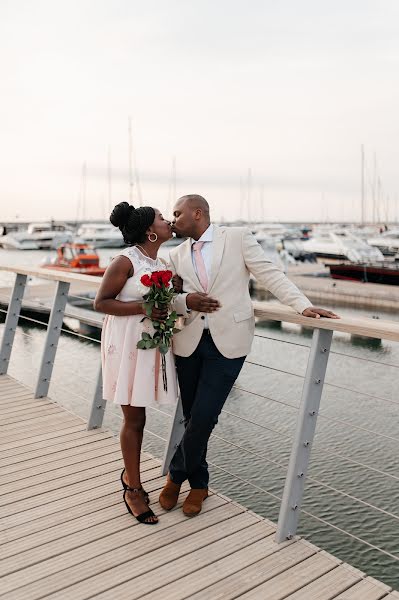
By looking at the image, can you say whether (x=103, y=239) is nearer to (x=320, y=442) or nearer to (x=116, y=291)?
(x=320, y=442)

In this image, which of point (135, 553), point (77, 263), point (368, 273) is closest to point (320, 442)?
point (135, 553)

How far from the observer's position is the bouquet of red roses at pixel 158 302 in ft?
7.23

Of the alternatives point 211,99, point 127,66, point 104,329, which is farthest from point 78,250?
point 104,329

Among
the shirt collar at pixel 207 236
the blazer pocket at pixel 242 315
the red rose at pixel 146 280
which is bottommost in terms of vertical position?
the blazer pocket at pixel 242 315

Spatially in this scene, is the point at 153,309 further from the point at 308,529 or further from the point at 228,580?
the point at 308,529

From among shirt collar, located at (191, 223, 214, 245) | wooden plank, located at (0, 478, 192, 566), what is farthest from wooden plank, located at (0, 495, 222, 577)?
shirt collar, located at (191, 223, 214, 245)

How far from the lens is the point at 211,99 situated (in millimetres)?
22969

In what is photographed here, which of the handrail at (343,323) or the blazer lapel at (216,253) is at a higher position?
the blazer lapel at (216,253)

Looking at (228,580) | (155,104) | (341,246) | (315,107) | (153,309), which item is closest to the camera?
(228,580)

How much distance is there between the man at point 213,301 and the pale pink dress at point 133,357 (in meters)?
0.14

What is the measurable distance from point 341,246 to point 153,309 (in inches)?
1265

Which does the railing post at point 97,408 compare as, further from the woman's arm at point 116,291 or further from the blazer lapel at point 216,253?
the blazer lapel at point 216,253

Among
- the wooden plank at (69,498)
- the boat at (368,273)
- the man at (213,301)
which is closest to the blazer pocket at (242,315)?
the man at (213,301)

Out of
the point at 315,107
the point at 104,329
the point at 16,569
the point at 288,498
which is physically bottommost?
the point at 16,569
